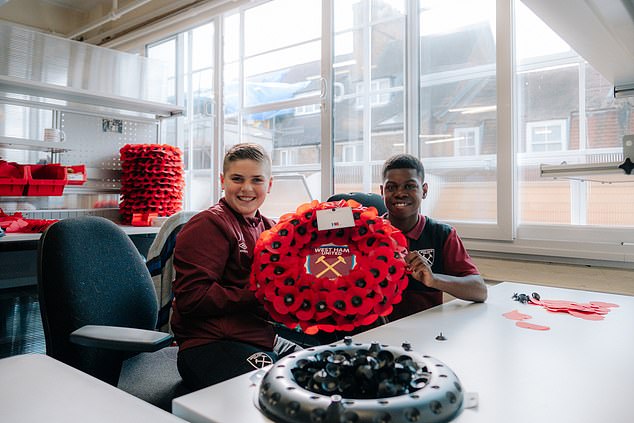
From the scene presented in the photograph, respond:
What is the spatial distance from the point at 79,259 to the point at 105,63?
2.90 meters

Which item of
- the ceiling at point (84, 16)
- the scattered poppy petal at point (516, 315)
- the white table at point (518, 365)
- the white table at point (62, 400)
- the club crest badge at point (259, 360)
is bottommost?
the club crest badge at point (259, 360)

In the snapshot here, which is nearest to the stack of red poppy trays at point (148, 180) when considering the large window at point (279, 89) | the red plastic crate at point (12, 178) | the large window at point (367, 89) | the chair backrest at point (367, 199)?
the red plastic crate at point (12, 178)

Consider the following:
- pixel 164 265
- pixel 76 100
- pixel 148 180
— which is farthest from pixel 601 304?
pixel 76 100

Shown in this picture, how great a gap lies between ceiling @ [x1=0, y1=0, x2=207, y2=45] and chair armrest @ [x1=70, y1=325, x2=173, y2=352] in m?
4.32

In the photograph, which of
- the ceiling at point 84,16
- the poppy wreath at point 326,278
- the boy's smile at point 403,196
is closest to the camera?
the poppy wreath at point 326,278

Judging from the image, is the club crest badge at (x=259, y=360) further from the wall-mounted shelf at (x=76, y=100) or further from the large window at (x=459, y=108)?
the wall-mounted shelf at (x=76, y=100)

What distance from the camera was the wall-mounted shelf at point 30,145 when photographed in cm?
298

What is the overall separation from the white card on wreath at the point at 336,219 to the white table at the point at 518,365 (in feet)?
1.02

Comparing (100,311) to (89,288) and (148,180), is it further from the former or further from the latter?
(148,180)

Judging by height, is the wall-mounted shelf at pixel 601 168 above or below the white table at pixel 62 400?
above

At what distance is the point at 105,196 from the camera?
12.4 feet

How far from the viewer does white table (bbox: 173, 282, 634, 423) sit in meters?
0.68

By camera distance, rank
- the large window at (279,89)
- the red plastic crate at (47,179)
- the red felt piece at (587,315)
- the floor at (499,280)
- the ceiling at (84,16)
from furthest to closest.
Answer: the ceiling at (84,16), the large window at (279,89), the red plastic crate at (47,179), the floor at (499,280), the red felt piece at (587,315)

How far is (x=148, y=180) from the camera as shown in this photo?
3471 millimetres
